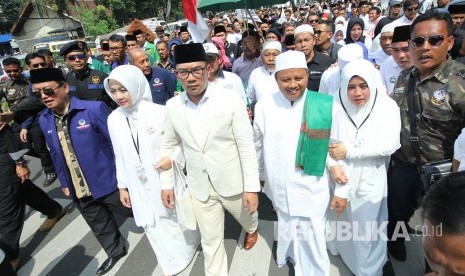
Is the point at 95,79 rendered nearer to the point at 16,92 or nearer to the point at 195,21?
the point at 195,21

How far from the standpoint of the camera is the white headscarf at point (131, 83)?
238cm

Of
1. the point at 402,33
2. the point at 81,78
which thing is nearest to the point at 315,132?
the point at 402,33

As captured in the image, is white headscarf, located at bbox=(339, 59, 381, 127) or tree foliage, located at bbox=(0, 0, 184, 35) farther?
tree foliage, located at bbox=(0, 0, 184, 35)

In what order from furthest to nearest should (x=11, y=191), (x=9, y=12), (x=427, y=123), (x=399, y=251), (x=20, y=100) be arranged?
1. (x=9, y=12)
2. (x=20, y=100)
3. (x=11, y=191)
4. (x=399, y=251)
5. (x=427, y=123)

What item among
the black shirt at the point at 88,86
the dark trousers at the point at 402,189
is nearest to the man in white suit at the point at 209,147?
the dark trousers at the point at 402,189

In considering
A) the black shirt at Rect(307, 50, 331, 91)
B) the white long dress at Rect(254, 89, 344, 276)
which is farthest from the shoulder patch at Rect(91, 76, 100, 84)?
the black shirt at Rect(307, 50, 331, 91)

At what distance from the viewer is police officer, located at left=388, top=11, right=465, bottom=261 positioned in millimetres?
1912

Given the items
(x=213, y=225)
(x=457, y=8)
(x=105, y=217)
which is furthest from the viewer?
(x=457, y=8)

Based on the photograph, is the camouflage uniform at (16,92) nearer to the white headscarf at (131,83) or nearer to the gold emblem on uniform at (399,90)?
the white headscarf at (131,83)

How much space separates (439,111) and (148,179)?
2.25m

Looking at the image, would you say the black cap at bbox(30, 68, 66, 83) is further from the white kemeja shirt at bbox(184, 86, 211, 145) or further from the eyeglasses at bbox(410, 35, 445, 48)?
the eyeglasses at bbox(410, 35, 445, 48)

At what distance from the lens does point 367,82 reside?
6.77 ft

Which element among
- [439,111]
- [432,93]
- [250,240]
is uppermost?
[432,93]

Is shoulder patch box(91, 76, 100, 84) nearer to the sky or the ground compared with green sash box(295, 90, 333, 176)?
nearer to the sky
